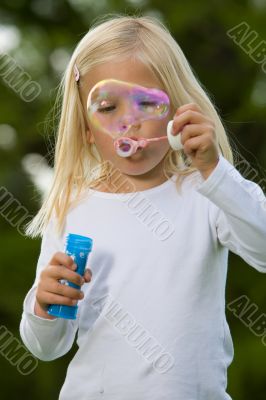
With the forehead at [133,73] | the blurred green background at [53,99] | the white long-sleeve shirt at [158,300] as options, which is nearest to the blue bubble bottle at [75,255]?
the white long-sleeve shirt at [158,300]

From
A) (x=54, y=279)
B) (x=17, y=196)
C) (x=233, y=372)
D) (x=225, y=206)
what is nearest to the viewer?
(x=225, y=206)

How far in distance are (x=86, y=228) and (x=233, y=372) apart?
286cm

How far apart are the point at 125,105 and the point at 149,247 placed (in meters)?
0.32

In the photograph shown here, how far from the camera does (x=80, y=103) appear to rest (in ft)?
7.53

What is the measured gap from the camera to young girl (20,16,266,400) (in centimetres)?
188

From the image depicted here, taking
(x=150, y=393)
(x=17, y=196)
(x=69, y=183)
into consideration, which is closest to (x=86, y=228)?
(x=69, y=183)

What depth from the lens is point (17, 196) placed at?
5.31 meters

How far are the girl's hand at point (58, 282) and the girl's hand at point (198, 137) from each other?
0.34 meters

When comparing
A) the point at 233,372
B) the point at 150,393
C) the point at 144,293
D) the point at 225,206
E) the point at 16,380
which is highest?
the point at 225,206

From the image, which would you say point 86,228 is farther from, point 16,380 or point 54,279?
point 16,380

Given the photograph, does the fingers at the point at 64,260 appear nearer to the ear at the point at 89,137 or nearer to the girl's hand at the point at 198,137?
the girl's hand at the point at 198,137

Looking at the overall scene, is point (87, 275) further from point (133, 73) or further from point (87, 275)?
point (133, 73)

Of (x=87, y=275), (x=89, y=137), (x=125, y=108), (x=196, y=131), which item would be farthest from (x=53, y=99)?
(x=196, y=131)

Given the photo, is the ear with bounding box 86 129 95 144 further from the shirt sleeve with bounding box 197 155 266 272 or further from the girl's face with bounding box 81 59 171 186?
the shirt sleeve with bounding box 197 155 266 272
